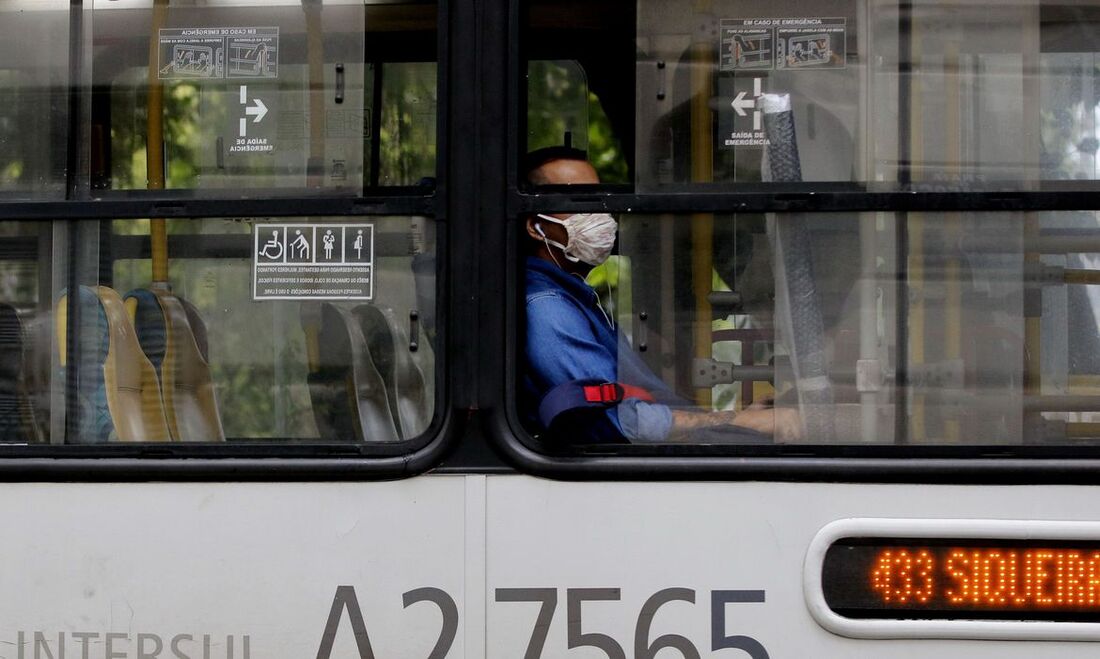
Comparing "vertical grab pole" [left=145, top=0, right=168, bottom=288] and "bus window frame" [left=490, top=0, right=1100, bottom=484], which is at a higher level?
"vertical grab pole" [left=145, top=0, right=168, bottom=288]

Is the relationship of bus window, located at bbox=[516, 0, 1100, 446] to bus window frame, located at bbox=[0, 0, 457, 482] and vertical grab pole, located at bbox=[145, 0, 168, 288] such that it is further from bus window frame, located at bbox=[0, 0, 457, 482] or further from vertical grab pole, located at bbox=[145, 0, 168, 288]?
vertical grab pole, located at bbox=[145, 0, 168, 288]

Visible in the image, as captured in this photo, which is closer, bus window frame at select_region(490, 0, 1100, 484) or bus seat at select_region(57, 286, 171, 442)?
bus window frame at select_region(490, 0, 1100, 484)

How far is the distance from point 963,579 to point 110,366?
1775mm

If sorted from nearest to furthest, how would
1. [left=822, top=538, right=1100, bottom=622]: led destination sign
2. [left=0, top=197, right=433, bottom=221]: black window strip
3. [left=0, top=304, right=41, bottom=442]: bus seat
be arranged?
[left=822, top=538, right=1100, bottom=622]: led destination sign
[left=0, top=197, right=433, bottom=221]: black window strip
[left=0, top=304, right=41, bottom=442]: bus seat

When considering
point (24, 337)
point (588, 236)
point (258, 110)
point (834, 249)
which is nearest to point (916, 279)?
point (834, 249)

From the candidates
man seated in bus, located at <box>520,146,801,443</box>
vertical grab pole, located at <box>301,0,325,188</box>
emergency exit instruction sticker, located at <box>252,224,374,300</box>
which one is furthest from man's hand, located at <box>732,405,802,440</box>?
vertical grab pole, located at <box>301,0,325,188</box>

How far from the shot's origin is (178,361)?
2.50 meters

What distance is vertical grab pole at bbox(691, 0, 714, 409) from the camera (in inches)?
94.7

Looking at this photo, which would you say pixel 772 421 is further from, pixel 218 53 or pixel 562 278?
pixel 218 53

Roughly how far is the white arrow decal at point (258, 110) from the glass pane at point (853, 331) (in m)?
0.61

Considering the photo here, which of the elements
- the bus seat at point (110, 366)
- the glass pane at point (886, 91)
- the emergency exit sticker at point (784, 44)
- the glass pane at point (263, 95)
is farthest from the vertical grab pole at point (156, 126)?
the emergency exit sticker at point (784, 44)

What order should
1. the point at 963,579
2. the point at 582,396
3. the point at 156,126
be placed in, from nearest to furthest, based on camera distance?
1. the point at 963,579
2. the point at 582,396
3. the point at 156,126

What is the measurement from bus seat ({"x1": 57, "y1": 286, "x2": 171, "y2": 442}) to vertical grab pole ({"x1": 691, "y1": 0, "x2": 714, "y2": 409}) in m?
1.13

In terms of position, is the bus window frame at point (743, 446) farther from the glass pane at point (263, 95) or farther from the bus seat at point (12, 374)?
the bus seat at point (12, 374)
